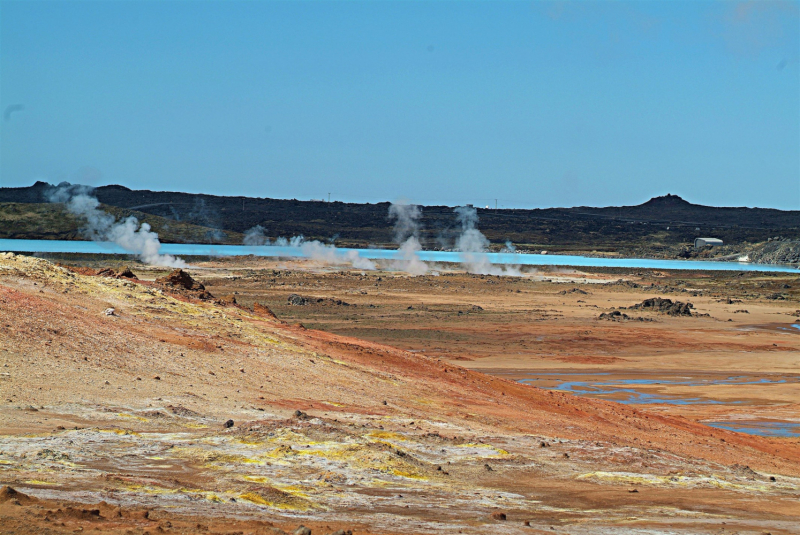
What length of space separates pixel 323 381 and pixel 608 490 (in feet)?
36.5

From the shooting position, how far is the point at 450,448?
17.6 m

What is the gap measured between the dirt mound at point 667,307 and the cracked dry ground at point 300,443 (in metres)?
41.5

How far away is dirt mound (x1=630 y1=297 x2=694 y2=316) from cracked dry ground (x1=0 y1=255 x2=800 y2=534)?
41544 millimetres

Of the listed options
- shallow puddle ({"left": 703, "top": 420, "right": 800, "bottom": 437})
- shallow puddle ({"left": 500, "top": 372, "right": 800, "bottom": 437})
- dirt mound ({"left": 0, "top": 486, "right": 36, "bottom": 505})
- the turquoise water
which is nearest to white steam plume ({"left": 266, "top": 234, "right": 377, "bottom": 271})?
the turquoise water

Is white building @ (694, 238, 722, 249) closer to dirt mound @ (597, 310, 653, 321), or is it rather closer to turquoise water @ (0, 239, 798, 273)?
turquoise water @ (0, 239, 798, 273)

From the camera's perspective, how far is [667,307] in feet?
225

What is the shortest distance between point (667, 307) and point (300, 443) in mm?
56631

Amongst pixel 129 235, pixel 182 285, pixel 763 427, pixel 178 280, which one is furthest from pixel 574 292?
pixel 763 427

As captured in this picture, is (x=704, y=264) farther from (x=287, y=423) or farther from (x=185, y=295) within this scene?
(x=287, y=423)

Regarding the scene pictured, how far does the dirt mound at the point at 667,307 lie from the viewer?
67.0 m

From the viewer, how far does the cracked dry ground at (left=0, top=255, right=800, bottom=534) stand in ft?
39.4

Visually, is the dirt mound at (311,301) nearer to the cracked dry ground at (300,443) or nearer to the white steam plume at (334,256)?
the cracked dry ground at (300,443)

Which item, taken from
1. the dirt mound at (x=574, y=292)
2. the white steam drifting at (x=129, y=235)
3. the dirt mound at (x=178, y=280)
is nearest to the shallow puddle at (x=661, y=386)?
the dirt mound at (x=178, y=280)

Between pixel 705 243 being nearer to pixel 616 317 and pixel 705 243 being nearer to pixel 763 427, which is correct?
pixel 616 317
